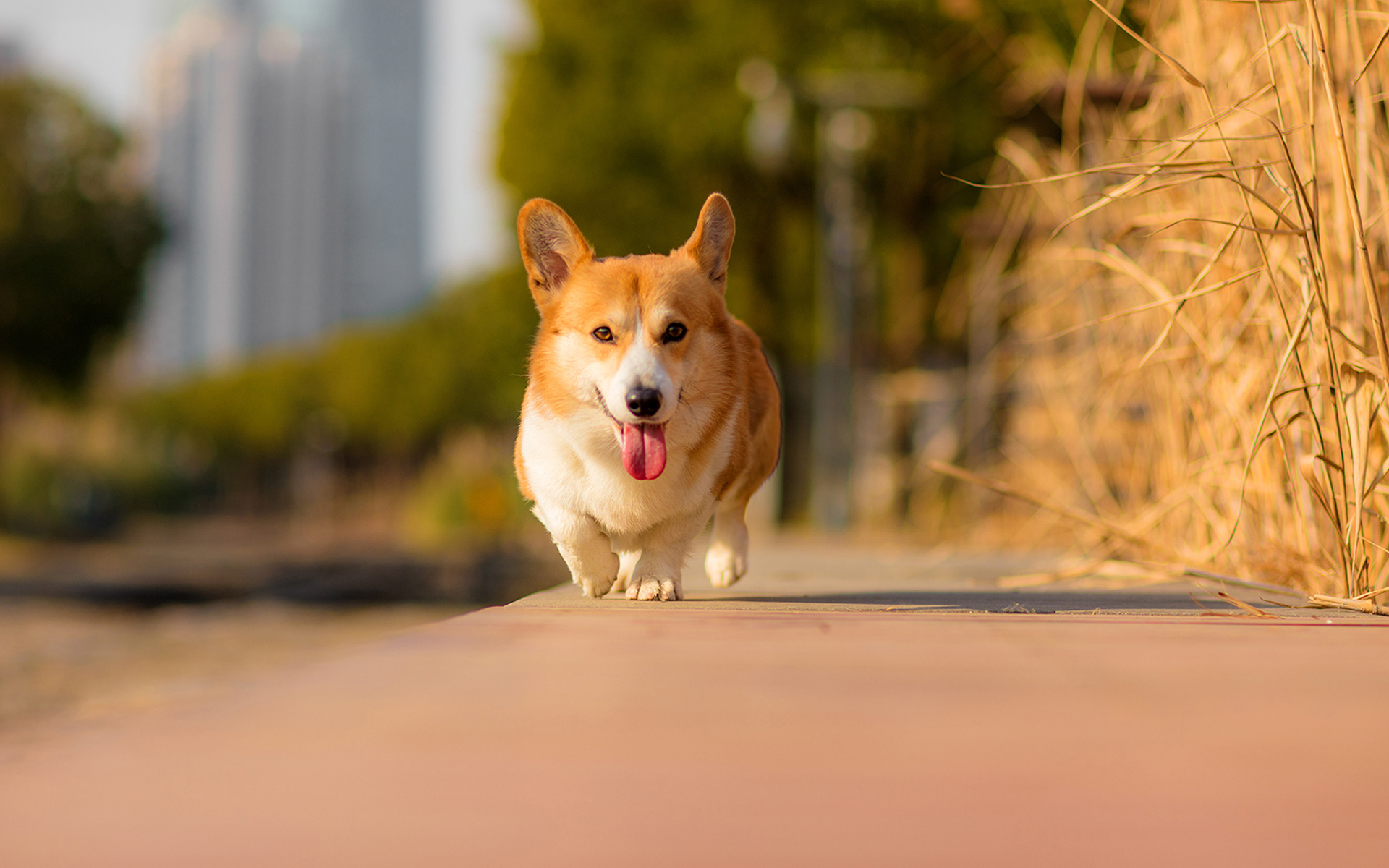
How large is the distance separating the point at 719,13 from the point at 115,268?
1657 centimetres

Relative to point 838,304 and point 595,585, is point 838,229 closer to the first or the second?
point 838,304

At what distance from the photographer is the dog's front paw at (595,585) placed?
2.87m

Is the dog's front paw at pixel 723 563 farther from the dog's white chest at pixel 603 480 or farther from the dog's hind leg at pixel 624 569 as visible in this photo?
the dog's white chest at pixel 603 480

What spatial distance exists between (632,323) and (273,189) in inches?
5891

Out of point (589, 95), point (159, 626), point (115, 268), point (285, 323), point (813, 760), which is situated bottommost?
point (159, 626)

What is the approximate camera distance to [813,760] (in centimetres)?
138

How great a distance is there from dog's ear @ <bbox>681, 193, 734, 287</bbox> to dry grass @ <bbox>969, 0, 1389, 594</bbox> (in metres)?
0.66

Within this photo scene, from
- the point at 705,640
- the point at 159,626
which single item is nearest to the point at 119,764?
the point at 705,640

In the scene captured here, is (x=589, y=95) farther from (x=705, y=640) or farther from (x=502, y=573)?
(x=705, y=640)

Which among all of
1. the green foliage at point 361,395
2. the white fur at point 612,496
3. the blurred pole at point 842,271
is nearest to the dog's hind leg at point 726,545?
the white fur at point 612,496

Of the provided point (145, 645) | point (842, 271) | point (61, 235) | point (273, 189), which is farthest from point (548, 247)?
point (273, 189)

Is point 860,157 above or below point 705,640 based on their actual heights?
above

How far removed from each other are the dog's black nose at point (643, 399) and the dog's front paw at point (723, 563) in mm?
956

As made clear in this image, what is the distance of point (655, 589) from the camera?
2.77 meters
